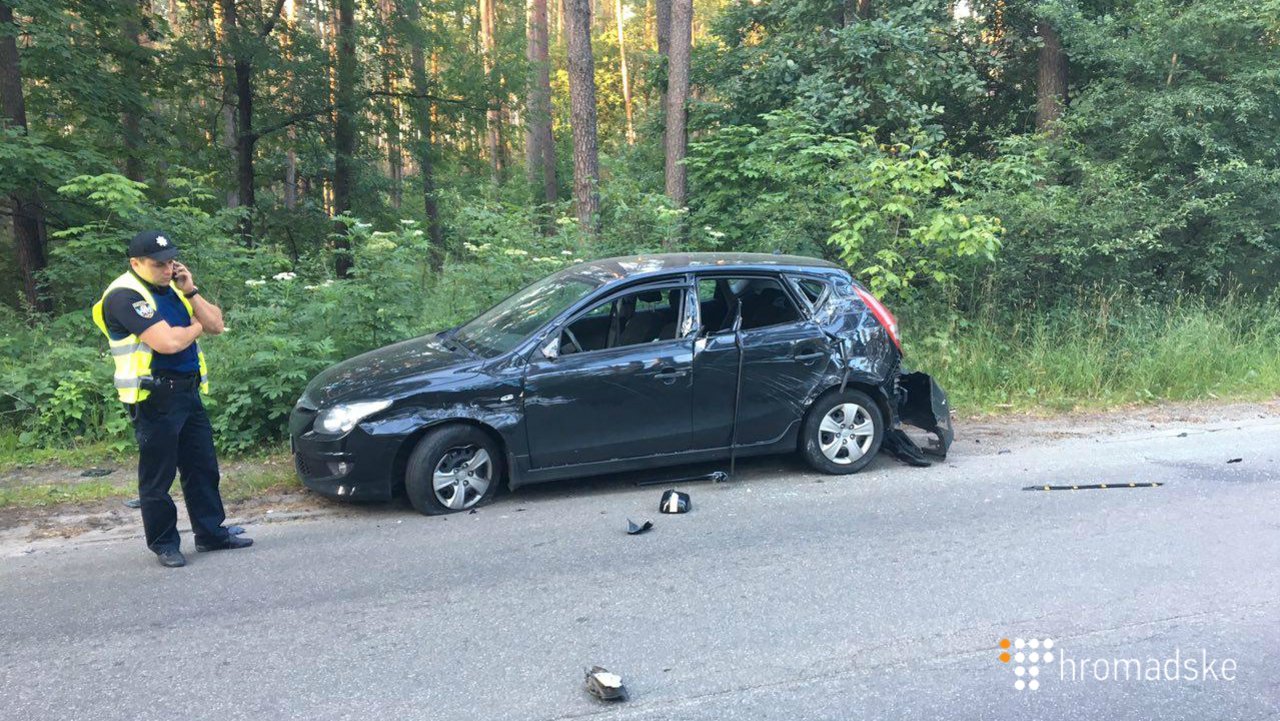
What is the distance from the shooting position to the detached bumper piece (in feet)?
23.1

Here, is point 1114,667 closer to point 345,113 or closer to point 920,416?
point 920,416

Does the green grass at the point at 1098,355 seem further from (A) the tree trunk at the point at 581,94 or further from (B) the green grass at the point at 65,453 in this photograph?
(B) the green grass at the point at 65,453

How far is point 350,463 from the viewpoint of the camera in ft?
18.3

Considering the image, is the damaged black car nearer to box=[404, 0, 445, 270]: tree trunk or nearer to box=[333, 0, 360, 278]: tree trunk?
box=[333, 0, 360, 278]: tree trunk

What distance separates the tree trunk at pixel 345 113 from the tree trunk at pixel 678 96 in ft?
22.0

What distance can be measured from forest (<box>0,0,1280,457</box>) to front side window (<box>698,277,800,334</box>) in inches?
Answer: 116

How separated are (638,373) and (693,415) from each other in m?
0.53

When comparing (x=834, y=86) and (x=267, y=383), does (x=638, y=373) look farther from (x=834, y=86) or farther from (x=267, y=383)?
(x=834, y=86)

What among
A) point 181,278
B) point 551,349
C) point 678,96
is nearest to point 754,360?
point 551,349

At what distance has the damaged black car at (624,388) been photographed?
5672mm

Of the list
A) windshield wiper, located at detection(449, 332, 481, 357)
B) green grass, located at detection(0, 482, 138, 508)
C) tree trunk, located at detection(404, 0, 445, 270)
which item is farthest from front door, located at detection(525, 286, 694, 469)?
tree trunk, located at detection(404, 0, 445, 270)

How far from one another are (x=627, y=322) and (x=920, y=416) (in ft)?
8.74

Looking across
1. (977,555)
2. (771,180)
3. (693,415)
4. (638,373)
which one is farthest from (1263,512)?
(771,180)

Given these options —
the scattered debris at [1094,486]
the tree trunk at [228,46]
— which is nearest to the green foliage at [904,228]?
the scattered debris at [1094,486]
